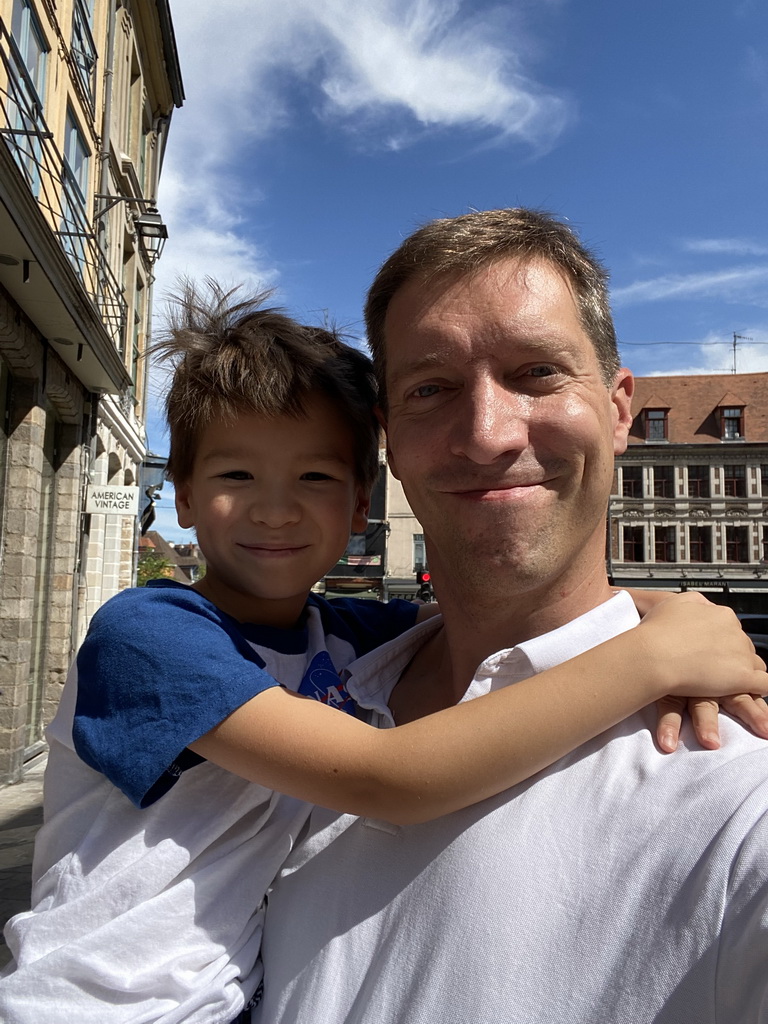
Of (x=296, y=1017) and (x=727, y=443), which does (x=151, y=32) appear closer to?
(x=296, y=1017)

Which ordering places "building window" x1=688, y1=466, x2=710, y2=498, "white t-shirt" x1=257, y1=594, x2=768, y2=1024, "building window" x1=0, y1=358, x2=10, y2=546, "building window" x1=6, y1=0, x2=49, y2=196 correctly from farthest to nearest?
"building window" x1=688, y1=466, x2=710, y2=498, "building window" x1=0, y1=358, x2=10, y2=546, "building window" x1=6, y1=0, x2=49, y2=196, "white t-shirt" x1=257, y1=594, x2=768, y2=1024

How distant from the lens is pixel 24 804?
23.7ft

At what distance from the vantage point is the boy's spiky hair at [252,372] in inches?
70.2

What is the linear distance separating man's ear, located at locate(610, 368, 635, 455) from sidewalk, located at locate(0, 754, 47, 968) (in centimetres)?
402

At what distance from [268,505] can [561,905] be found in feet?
3.48

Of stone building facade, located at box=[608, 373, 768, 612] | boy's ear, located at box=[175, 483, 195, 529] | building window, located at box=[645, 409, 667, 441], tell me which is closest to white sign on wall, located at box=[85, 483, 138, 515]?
boy's ear, located at box=[175, 483, 195, 529]

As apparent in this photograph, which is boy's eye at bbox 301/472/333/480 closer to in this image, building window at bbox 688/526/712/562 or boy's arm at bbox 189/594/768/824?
boy's arm at bbox 189/594/768/824

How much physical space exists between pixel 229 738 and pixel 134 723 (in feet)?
0.56

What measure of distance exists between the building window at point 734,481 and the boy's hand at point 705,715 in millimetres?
44202

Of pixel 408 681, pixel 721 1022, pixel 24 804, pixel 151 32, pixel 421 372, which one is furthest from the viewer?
pixel 151 32

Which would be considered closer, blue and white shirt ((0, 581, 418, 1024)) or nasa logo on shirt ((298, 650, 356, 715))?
blue and white shirt ((0, 581, 418, 1024))

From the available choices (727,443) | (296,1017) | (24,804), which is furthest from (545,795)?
(727,443)

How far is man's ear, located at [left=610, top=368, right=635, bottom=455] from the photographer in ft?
5.41

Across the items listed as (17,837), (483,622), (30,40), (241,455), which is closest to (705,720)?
(483,622)
